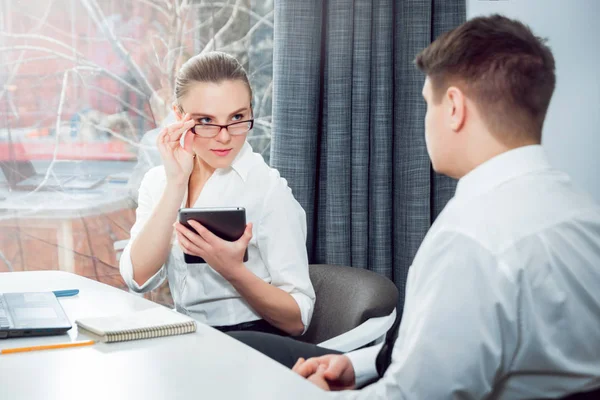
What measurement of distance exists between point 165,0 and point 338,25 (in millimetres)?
647

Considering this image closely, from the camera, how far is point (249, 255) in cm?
194

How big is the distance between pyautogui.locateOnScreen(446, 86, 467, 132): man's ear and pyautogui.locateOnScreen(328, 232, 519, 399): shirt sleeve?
0.82 feet

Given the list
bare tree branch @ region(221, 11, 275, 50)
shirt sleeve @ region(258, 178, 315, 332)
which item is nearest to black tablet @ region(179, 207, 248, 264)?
shirt sleeve @ region(258, 178, 315, 332)

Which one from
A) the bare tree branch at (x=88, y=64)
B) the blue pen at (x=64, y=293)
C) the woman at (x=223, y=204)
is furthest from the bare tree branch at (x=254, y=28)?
the blue pen at (x=64, y=293)

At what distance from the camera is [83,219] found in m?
2.50

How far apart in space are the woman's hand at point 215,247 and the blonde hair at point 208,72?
0.41 metres

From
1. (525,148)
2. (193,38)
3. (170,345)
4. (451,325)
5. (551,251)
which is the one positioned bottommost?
(170,345)

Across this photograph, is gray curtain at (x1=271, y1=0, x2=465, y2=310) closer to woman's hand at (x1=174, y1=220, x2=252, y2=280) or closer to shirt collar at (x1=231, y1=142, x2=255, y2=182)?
shirt collar at (x1=231, y1=142, x2=255, y2=182)

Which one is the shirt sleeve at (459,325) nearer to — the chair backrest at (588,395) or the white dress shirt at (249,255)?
the chair backrest at (588,395)

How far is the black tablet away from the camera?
1.73m

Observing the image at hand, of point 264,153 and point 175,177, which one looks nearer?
point 175,177

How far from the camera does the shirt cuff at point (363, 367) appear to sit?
1414mm

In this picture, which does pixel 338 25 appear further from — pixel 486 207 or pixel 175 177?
pixel 486 207

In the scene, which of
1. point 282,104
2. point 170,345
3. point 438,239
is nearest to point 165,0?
point 282,104
